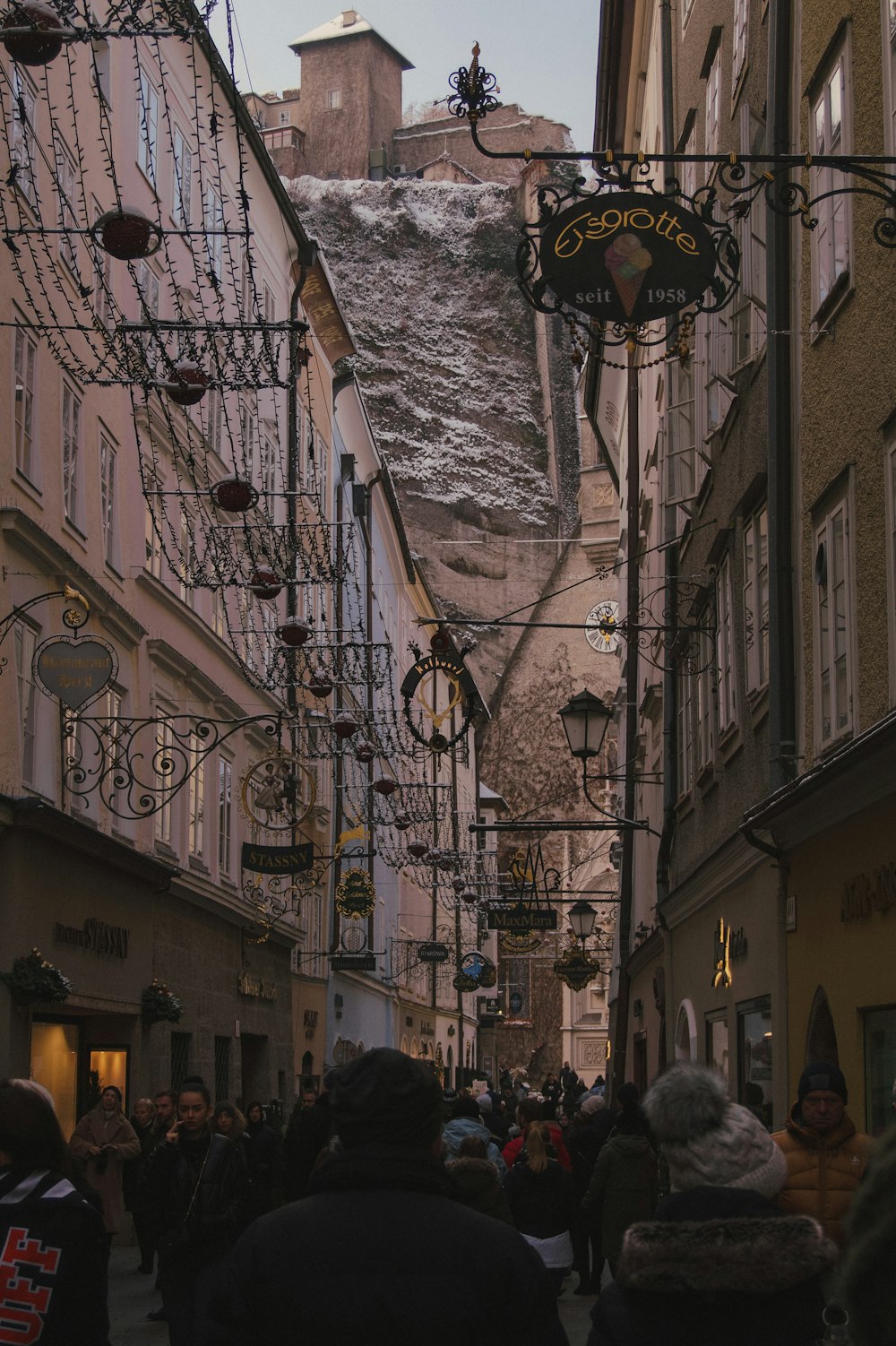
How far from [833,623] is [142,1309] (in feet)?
23.9

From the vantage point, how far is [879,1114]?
1002cm

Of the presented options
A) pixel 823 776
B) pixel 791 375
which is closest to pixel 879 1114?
pixel 823 776

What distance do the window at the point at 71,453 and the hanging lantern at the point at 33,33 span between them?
1111cm

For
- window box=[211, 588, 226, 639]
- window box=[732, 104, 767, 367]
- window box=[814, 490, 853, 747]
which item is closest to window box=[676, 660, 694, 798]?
window box=[732, 104, 767, 367]

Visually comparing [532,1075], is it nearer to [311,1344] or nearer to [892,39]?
[892,39]

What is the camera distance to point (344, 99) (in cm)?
11906

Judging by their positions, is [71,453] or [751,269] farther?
[71,453]

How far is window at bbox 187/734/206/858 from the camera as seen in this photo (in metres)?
26.1

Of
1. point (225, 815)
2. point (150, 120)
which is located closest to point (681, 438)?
point (150, 120)

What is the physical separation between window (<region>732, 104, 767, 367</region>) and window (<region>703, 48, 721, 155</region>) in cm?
218

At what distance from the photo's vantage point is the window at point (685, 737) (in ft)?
64.9

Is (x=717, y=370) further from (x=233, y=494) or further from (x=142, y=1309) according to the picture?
(x=142, y=1309)

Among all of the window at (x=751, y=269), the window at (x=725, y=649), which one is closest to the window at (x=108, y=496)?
the window at (x=725, y=649)

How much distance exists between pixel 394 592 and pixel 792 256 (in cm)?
4327
